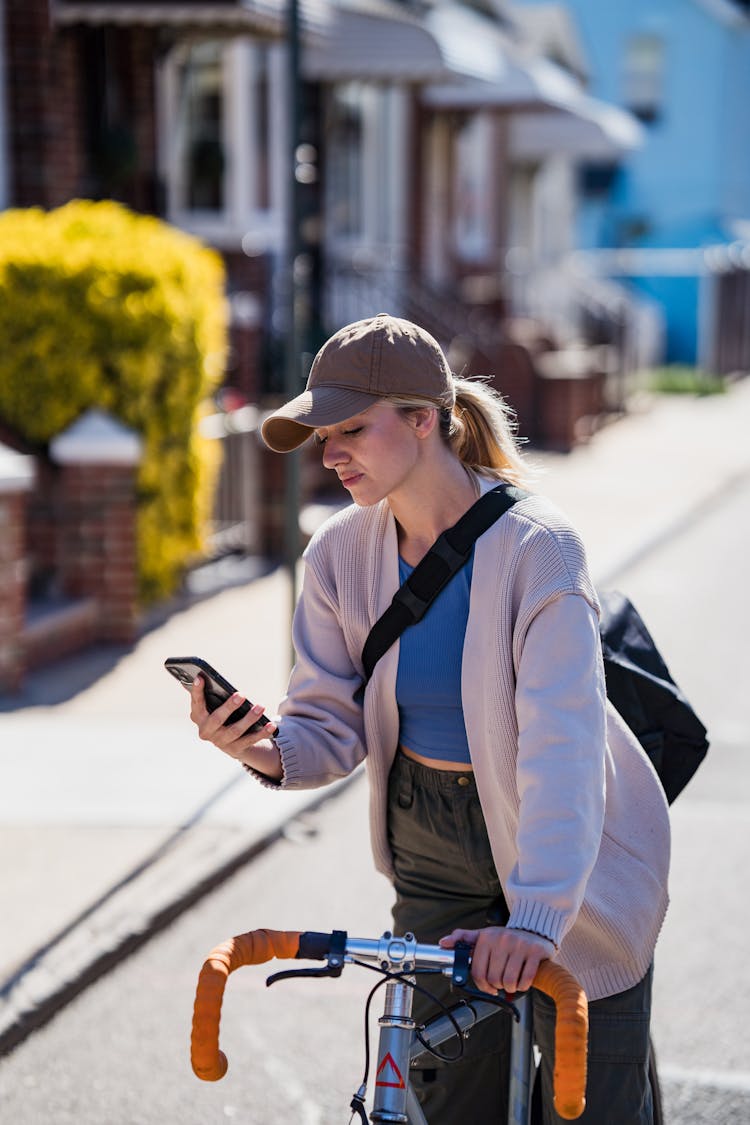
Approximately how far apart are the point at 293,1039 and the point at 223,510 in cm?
694

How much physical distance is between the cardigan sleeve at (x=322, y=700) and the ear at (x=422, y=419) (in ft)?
1.30

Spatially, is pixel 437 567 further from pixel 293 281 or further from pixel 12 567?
pixel 12 567

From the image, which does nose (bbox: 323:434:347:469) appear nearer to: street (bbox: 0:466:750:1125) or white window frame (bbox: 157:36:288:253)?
street (bbox: 0:466:750:1125)

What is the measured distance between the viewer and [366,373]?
2639 millimetres

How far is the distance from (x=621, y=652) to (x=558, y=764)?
0.53 m

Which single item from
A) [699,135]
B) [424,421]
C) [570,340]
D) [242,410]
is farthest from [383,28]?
[699,135]

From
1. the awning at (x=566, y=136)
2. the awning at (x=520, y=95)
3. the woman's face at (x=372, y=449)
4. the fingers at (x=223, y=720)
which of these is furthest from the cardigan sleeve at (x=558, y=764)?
the awning at (x=566, y=136)

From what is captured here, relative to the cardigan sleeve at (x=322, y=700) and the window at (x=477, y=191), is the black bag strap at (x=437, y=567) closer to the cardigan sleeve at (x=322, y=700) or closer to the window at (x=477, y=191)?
the cardigan sleeve at (x=322, y=700)

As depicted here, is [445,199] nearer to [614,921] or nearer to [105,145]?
[105,145]

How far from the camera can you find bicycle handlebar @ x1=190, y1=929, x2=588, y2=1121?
2209 millimetres

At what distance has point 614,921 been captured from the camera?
2762mm

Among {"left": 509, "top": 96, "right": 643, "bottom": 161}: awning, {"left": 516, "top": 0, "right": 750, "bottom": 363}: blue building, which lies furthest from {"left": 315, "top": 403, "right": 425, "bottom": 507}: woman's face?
{"left": 516, "top": 0, "right": 750, "bottom": 363}: blue building

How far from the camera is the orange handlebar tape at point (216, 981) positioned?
2.27 m

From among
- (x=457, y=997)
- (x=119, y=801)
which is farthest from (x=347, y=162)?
(x=457, y=997)
